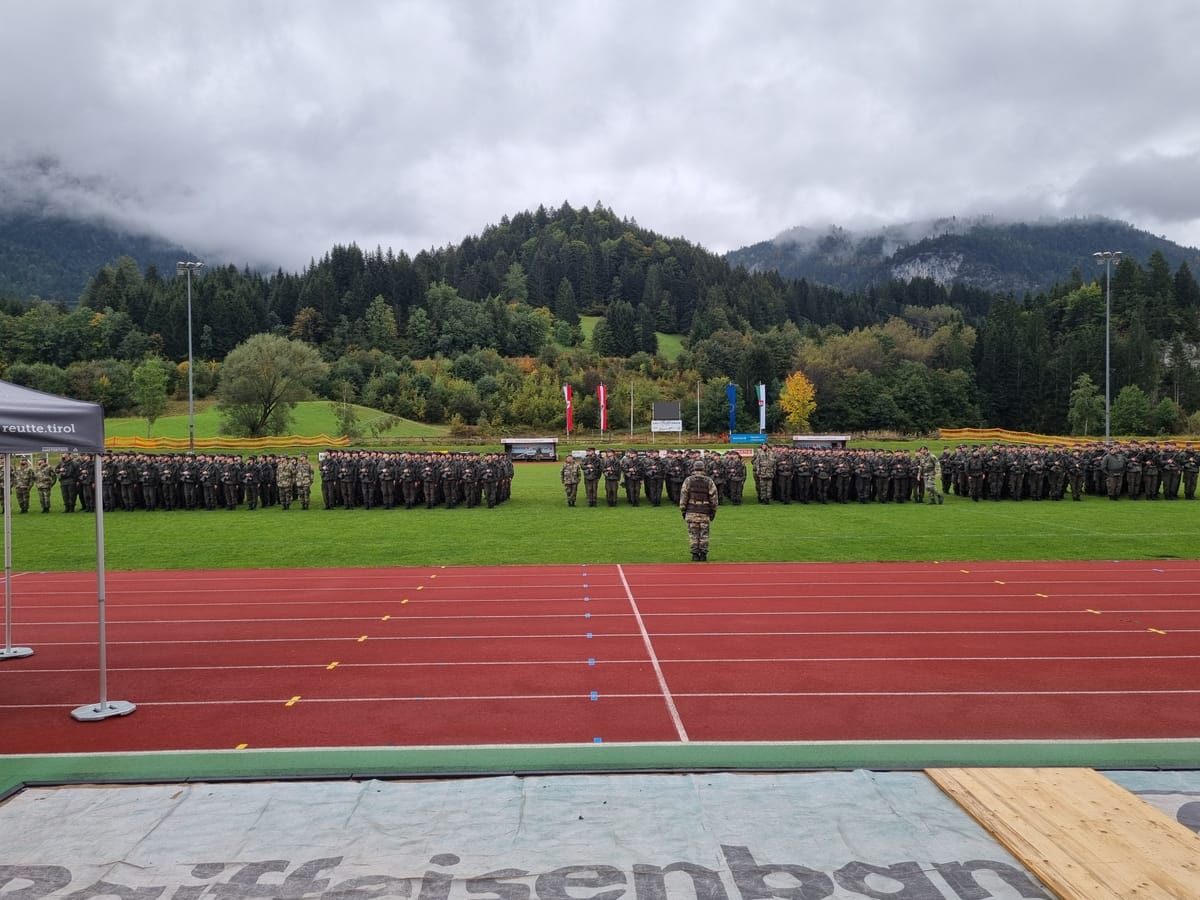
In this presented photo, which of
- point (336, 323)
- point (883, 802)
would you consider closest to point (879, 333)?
point (336, 323)

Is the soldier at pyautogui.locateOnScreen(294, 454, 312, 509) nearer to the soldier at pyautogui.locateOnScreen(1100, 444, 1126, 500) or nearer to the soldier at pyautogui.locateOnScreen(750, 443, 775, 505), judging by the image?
the soldier at pyautogui.locateOnScreen(750, 443, 775, 505)

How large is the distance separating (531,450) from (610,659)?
43.2 metres

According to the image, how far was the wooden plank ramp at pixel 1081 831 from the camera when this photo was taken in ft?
13.0

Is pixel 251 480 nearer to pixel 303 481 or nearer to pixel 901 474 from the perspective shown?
pixel 303 481

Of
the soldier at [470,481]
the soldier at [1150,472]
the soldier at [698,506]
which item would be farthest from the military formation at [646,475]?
the soldier at [1150,472]

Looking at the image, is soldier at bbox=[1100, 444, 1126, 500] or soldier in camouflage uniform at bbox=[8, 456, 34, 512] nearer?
soldier in camouflage uniform at bbox=[8, 456, 34, 512]

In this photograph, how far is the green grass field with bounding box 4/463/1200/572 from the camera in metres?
15.6

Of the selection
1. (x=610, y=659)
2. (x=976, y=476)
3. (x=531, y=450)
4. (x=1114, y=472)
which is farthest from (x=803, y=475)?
(x=531, y=450)

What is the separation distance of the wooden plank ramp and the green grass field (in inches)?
392

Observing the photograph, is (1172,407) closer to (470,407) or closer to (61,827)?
(470,407)

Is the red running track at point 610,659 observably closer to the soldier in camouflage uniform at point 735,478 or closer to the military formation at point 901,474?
the soldier in camouflage uniform at point 735,478

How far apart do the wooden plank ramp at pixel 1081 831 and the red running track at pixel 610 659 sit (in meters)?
1.14

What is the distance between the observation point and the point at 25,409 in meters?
5.97

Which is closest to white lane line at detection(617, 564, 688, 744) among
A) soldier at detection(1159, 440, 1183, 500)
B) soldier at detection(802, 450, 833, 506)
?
soldier at detection(802, 450, 833, 506)
